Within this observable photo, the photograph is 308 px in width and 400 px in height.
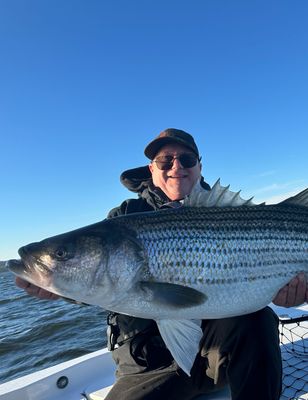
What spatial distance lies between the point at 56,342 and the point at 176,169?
9.21 meters

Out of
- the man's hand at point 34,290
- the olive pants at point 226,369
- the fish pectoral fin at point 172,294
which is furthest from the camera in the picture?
the man's hand at point 34,290

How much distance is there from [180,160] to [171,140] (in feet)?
1.11

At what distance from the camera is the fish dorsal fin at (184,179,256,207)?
11.8ft

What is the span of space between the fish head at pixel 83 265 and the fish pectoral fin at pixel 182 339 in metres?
0.51

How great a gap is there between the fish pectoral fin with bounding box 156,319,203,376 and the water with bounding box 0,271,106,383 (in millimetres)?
8187

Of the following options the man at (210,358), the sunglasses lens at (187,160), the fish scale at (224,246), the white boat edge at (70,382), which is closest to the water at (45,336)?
the white boat edge at (70,382)

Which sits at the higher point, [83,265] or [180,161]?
[180,161]

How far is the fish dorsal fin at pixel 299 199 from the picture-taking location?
3.67 metres

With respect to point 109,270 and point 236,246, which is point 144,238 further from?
point 236,246

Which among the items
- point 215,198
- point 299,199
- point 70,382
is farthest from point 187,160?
point 70,382

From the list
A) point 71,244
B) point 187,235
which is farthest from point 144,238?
point 71,244

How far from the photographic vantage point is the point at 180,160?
203 inches

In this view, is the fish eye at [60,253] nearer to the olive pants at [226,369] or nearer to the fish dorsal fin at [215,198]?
the fish dorsal fin at [215,198]

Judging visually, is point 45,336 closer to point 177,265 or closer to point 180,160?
point 180,160
